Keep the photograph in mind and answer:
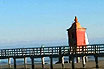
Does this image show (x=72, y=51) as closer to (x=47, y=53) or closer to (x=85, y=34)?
(x=47, y=53)

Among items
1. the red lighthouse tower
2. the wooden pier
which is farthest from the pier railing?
the red lighthouse tower

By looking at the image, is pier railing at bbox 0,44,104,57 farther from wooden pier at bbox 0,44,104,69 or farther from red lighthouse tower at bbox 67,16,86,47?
red lighthouse tower at bbox 67,16,86,47

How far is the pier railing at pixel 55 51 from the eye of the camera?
125ft

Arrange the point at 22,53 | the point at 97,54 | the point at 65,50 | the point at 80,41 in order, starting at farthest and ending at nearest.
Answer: the point at 80,41, the point at 22,53, the point at 65,50, the point at 97,54

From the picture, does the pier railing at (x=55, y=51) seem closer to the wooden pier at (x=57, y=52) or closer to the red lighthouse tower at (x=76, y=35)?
the wooden pier at (x=57, y=52)

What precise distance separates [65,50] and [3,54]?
858cm

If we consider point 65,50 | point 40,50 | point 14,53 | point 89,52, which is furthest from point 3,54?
point 89,52

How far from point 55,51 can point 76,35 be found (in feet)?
22.1

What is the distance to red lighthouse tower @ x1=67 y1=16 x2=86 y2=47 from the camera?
4578 centimetres

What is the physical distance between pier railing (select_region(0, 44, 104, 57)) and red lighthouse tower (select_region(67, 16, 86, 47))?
4813 millimetres

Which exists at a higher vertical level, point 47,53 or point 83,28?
point 83,28

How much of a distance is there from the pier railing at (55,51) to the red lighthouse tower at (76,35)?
481cm

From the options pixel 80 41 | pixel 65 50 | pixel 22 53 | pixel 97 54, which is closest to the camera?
pixel 97 54

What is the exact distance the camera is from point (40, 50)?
4081 centimetres
